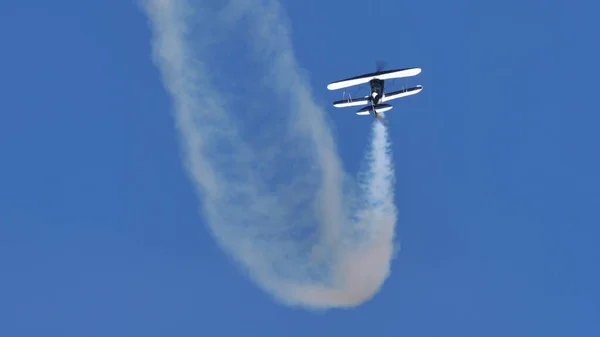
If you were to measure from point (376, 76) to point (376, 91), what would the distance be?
1482 millimetres

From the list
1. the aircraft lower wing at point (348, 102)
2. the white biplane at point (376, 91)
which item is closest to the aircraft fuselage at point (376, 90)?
the white biplane at point (376, 91)

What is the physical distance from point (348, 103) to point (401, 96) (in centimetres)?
512

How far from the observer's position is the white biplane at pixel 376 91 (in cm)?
16588

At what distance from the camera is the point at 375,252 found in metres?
171

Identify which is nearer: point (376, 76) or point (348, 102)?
point (376, 76)

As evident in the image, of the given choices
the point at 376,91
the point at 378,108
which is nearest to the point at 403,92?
the point at 376,91

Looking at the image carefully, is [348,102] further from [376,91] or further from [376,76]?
[376,76]

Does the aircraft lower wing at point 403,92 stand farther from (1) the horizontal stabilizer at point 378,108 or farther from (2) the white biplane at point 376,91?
(1) the horizontal stabilizer at point 378,108

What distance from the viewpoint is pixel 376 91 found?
547 ft

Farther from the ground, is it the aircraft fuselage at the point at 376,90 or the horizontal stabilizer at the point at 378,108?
the aircraft fuselage at the point at 376,90

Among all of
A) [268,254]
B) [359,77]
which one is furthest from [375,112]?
[268,254]

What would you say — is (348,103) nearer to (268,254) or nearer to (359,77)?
(359,77)

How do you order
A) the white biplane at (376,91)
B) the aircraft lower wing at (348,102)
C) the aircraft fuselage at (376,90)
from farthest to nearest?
the aircraft lower wing at (348,102), the aircraft fuselage at (376,90), the white biplane at (376,91)

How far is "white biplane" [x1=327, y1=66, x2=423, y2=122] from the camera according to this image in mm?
165875
